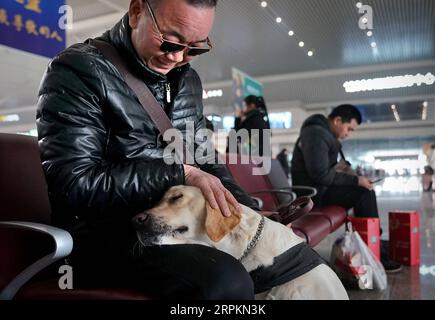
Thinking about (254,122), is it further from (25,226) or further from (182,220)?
(25,226)

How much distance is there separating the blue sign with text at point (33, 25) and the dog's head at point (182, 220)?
8.50 ft

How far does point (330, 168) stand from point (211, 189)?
2.74 meters

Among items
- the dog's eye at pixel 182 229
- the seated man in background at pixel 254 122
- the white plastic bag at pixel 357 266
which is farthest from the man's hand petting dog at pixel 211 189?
the seated man in background at pixel 254 122

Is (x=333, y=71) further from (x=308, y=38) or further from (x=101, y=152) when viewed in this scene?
(x=101, y=152)

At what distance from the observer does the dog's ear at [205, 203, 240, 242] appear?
1.05 metres

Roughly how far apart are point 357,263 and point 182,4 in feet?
7.04

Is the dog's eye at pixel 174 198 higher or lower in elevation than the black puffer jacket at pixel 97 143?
lower

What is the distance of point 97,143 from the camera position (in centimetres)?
Result: 114

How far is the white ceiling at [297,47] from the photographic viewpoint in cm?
670

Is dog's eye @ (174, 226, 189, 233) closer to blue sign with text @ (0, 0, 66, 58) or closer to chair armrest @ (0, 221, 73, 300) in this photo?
chair armrest @ (0, 221, 73, 300)

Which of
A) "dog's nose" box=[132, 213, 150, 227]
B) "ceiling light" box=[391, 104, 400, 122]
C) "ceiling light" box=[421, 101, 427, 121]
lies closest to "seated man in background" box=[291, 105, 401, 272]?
"dog's nose" box=[132, 213, 150, 227]

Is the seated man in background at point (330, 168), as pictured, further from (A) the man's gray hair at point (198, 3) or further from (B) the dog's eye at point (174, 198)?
(B) the dog's eye at point (174, 198)

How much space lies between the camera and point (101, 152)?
3.85ft

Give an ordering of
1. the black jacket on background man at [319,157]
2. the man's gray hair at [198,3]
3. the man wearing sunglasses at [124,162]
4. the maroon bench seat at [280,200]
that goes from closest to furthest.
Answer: the man wearing sunglasses at [124,162]
the man's gray hair at [198,3]
the maroon bench seat at [280,200]
the black jacket on background man at [319,157]
